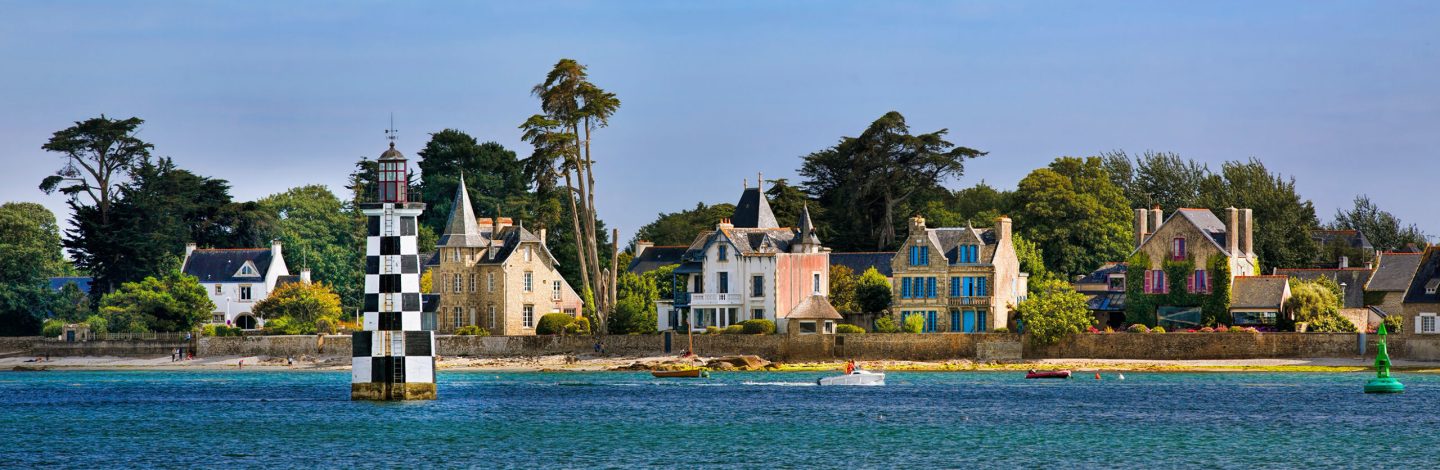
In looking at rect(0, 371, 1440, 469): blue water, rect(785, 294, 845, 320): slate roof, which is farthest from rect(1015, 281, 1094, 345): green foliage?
rect(785, 294, 845, 320): slate roof

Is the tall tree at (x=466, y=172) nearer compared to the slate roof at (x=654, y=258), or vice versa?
the slate roof at (x=654, y=258)

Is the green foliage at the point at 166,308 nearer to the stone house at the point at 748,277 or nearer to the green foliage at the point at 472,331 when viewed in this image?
the green foliage at the point at 472,331

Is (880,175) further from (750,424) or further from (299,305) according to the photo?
(750,424)

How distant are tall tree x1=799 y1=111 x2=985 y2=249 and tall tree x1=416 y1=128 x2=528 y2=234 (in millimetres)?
26784

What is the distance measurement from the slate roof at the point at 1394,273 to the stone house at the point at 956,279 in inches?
669

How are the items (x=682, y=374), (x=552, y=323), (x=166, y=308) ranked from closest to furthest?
(x=682, y=374), (x=552, y=323), (x=166, y=308)

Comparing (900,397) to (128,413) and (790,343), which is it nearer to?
(790,343)

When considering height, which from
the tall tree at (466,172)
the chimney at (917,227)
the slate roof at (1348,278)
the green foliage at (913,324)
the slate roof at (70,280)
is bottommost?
the green foliage at (913,324)

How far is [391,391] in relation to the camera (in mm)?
53312

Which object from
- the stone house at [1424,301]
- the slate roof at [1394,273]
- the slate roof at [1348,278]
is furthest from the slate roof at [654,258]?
the stone house at [1424,301]

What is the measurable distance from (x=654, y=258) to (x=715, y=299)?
62.5 feet

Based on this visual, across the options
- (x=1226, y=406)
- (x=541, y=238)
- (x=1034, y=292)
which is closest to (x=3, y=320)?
(x=541, y=238)

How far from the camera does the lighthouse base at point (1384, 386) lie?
2445 inches

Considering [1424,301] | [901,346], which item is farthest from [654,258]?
[1424,301]
